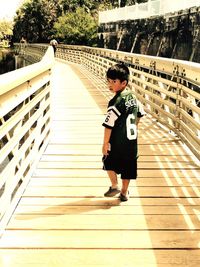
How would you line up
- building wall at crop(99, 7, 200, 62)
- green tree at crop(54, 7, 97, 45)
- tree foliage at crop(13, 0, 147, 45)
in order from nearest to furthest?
building wall at crop(99, 7, 200, 62) → green tree at crop(54, 7, 97, 45) → tree foliage at crop(13, 0, 147, 45)

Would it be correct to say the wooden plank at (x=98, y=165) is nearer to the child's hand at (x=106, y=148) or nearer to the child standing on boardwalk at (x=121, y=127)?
the child standing on boardwalk at (x=121, y=127)

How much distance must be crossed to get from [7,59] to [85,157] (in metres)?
79.4

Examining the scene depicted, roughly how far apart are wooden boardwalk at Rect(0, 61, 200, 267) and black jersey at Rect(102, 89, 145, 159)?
556 millimetres

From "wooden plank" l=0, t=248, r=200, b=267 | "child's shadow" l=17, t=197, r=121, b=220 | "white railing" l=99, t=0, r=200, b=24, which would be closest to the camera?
"wooden plank" l=0, t=248, r=200, b=267

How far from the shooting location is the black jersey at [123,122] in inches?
158

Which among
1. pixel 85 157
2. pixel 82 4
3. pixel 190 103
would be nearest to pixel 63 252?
pixel 85 157

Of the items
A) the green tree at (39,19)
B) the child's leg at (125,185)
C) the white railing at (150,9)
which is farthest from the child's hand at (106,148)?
the green tree at (39,19)

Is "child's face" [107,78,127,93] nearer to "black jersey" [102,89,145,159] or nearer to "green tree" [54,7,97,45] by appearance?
"black jersey" [102,89,145,159]

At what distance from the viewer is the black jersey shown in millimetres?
4004

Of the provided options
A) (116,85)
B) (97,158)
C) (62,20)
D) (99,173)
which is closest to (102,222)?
(116,85)

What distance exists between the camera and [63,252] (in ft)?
10.9

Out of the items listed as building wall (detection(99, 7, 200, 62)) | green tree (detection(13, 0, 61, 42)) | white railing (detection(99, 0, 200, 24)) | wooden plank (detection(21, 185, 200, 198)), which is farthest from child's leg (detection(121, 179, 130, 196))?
green tree (detection(13, 0, 61, 42))

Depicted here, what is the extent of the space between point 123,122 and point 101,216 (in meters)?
0.89

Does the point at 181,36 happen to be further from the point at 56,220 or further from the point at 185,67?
the point at 56,220
